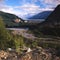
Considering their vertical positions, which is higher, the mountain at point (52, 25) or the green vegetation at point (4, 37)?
the mountain at point (52, 25)

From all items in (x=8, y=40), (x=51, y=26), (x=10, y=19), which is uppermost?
(x=10, y=19)

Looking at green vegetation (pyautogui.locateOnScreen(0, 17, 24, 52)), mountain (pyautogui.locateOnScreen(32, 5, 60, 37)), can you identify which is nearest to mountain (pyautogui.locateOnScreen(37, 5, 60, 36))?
mountain (pyautogui.locateOnScreen(32, 5, 60, 37))

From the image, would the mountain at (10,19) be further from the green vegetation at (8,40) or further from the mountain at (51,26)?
the mountain at (51,26)

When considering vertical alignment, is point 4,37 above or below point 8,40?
above

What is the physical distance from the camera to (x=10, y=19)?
6.89 meters

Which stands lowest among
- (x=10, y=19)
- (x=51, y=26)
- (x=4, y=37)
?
(x=4, y=37)

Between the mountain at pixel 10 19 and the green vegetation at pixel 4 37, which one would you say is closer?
the green vegetation at pixel 4 37

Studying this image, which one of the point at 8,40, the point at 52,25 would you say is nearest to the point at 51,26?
the point at 52,25

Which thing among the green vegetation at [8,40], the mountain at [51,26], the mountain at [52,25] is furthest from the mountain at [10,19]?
the mountain at [52,25]

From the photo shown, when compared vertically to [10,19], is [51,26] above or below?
below

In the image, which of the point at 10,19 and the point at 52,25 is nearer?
the point at 52,25

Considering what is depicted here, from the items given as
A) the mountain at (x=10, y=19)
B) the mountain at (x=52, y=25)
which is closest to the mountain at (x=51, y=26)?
the mountain at (x=52, y=25)

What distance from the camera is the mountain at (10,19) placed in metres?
6.93

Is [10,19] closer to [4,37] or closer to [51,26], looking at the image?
[4,37]
